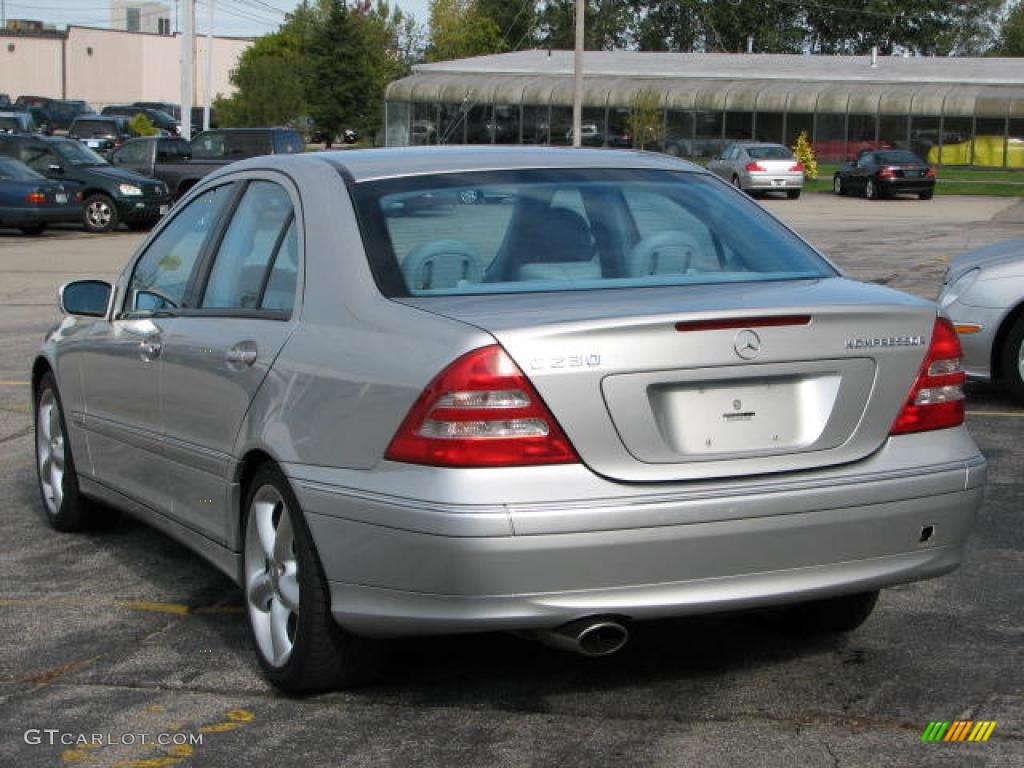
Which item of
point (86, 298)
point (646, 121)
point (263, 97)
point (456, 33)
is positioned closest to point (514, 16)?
point (456, 33)

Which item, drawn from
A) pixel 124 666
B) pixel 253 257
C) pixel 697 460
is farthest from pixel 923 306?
pixel 124 666

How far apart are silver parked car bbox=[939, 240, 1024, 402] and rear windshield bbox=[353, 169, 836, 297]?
16.5 feet

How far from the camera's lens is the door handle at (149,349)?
5738 millimetres

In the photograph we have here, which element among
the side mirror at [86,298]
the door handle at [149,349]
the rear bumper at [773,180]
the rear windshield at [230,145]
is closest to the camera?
the door handle at [149,349]

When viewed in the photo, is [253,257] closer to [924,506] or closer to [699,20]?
[924,506]

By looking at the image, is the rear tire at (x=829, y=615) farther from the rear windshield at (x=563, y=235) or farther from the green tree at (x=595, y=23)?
the green tree at (x=595, y=23)

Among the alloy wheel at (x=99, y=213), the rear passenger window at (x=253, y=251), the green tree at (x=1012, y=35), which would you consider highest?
the green tree at (x=1012, y=35)

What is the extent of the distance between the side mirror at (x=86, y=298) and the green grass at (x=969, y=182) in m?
43.8

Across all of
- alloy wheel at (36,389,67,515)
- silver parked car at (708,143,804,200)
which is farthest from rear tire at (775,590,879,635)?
silver parked car at (708,143,804,200)

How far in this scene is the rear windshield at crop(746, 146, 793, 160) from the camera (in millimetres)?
46406

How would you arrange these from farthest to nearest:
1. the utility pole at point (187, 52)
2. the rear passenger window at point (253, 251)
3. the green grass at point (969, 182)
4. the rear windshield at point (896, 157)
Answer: the green grass at point (969, 182) → the rear windshield at point (896, 157) → the utility pole at point (187, 52) → the rear passenger window at point (253, 251)

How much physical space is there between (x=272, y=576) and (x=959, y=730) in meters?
1.99

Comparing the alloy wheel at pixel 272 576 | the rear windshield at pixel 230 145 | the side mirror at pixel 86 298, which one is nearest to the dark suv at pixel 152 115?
the rear windshield at pixel 230 145

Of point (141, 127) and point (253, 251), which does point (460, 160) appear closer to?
point (253, 251)
